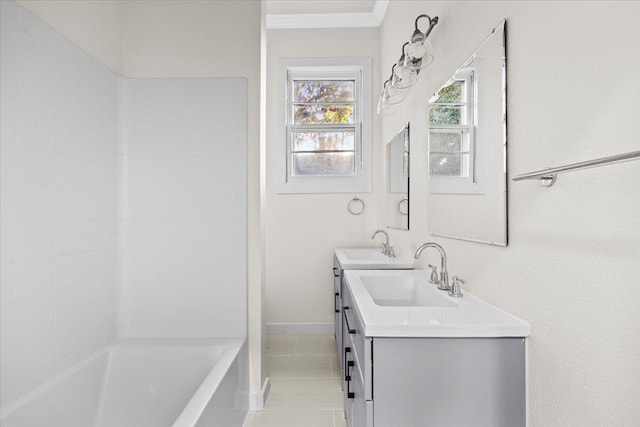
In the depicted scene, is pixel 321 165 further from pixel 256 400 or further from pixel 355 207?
pixel 256 400

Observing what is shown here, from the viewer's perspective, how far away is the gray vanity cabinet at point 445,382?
112 centimetres

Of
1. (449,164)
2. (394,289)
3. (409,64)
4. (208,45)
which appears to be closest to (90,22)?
(208,45)

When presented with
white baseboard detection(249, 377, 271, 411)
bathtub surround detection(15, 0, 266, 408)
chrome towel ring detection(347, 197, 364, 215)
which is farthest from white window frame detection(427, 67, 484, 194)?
chrome towel ring detection(347, 197, 364, 215)

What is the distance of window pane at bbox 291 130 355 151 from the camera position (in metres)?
3.78

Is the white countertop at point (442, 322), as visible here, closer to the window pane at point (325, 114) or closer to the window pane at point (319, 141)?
the window pane at point (319, 141)

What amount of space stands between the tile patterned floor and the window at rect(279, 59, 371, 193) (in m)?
1.43

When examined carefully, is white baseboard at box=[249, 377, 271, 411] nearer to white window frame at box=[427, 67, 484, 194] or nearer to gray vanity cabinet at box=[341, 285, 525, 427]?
gray vanity cabinet at box=[341, 285, 525, 427]

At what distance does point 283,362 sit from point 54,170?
2087mm

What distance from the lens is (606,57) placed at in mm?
853

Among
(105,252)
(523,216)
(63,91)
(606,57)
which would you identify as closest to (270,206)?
(105,252)

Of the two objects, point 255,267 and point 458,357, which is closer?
point 458,357

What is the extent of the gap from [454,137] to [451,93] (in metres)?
0.21

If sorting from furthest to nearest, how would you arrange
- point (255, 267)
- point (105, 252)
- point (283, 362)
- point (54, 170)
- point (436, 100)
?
point (283, 362)
point (255, 267)
point (105, 252)
point (436, 100)
point (54, 170)

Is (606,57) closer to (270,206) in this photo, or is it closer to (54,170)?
(54,170)
